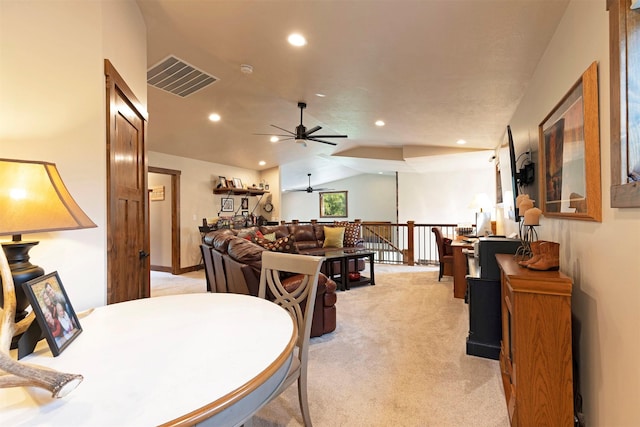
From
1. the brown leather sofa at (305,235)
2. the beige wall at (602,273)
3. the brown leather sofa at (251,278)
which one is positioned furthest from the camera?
the brown leather sofa at (305,235)

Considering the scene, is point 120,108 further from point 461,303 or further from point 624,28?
point 461,303

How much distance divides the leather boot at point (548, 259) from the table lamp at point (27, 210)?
6.82 feet

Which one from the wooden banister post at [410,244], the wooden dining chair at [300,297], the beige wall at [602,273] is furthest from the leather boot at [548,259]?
the wooden banister post at [410,244]

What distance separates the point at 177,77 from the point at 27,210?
121 inches

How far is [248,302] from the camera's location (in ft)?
4.75

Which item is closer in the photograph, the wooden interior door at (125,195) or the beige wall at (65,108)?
the beige wall at (65,108)

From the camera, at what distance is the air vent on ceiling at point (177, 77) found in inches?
128

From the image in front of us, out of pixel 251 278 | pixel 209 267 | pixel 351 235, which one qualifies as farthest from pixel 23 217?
pixel 351 235

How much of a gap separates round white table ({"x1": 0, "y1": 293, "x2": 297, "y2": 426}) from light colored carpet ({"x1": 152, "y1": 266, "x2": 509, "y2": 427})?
37.3 inches

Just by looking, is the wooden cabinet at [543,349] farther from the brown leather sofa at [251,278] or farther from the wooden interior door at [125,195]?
the wooden interior door at [125,195]

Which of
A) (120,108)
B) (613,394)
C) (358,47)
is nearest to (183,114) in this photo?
(120,108)

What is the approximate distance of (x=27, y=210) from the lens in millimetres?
1009

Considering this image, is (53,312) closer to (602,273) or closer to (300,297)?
(300,297)

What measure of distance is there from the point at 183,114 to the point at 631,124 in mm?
4951
